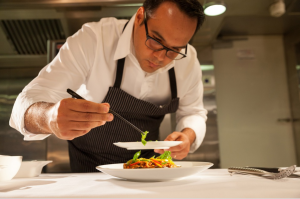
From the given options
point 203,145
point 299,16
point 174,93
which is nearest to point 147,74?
point 174,93

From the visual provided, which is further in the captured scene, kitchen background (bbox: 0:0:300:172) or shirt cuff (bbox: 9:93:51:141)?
kitchen background (bbox: 0:0:300:172)

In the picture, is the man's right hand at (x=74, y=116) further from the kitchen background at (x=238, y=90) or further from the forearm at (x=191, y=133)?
the kitchen background at (x=238, y=90)

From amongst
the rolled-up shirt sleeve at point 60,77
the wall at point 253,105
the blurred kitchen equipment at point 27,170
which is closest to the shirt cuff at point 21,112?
the rolled-up shirt sleeve at point 60,77

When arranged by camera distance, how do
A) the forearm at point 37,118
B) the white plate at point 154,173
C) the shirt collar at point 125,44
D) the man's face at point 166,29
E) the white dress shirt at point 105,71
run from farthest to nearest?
the shirt collar at point 125,44, the white dress shirt at point 105,71, the man's face at point 166,29, the forearm at point 37,118, the white plate at point 154,173

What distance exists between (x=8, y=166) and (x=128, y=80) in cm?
83

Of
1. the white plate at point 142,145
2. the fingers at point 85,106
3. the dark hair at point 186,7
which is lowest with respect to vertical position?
the white plate at point 142,145

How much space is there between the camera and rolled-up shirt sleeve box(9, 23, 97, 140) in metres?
1.07

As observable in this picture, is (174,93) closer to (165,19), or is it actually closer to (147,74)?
(147,74)

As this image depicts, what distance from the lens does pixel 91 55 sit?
144cm

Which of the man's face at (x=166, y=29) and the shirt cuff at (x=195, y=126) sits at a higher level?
the man's face at (x=166, y=29)

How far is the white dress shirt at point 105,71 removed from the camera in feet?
4.35

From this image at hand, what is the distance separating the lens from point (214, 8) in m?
2.12

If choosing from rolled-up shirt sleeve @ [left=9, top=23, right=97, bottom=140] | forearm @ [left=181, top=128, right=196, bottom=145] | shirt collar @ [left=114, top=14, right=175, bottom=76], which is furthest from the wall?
rolled-up shirt sleeve @ [left=9, top=23, right=97, bottom=140]

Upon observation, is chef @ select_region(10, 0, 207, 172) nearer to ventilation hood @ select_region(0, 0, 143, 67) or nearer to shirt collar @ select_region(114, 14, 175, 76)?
shirt collar @ select_region(114, 14, 175, 76)
